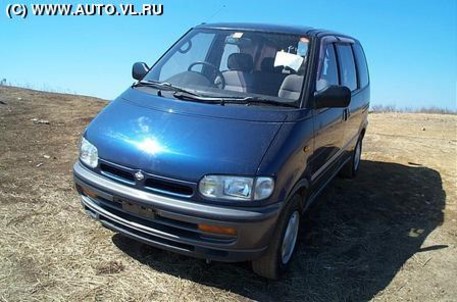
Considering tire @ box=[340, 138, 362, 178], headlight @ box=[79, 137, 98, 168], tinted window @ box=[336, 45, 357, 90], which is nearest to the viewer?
headlight @ box=[79, 137, 98, 168]

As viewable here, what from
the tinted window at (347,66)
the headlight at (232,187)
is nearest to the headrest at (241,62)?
the tinted window at (347,66)

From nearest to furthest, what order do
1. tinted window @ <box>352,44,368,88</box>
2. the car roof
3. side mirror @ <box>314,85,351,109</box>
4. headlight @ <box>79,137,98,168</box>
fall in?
headlight @ <box>79,137,98,168</box>
side mirror @ <box>314,85,351,109</box>
the car roof
tinted window @ <box>352,44,368,88</box>

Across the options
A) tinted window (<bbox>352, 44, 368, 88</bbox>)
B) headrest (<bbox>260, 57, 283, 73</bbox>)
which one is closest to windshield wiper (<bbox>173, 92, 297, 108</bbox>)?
headrest (<bbox>260, 57, 283, 73</bbox>)

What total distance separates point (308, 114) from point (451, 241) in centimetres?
223

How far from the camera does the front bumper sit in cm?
301

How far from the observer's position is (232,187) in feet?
9.93

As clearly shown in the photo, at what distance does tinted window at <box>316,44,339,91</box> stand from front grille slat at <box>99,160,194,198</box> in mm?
1657

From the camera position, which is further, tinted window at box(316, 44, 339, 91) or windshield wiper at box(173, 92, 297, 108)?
tinted window at box(316, 44, 339, 91)

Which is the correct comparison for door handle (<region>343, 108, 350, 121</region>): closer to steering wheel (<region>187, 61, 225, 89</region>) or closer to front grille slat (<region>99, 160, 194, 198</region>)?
steering wheel (<region>187, 61, 225, 89</region>)

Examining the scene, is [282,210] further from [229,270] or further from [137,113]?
[137,113]

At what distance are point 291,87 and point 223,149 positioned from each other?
A: 3.65ft

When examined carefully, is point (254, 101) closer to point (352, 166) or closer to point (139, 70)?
point (139, 70)

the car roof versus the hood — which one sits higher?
the car roof

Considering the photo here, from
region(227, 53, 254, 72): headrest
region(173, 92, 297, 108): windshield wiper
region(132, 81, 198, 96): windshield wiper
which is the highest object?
region(227, 53, 254, 72): headrest
